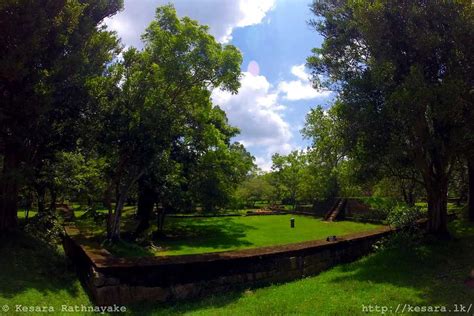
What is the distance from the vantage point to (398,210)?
539 inches

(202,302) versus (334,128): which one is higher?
(334,128)

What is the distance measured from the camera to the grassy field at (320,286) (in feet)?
25.8

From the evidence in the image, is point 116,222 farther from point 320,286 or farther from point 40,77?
point 320,286

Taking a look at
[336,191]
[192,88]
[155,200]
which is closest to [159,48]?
[192,88]

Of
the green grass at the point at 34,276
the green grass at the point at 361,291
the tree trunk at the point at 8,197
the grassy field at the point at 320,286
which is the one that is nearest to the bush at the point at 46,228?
the tree trunk at the point at 8,197

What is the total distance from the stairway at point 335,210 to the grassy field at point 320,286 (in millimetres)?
16991

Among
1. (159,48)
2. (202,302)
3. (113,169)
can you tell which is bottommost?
(202,302)

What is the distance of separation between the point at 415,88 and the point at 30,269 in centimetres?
1116

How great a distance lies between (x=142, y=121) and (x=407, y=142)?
8856 mm

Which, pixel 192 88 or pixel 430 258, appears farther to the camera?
pixel 192 88

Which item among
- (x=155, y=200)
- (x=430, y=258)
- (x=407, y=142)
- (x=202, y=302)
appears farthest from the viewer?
(x=155, y=200)

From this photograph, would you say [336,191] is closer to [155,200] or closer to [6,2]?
[155,200]

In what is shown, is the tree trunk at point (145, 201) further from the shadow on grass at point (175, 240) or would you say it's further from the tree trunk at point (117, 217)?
the tree trunk at point (117, 217)

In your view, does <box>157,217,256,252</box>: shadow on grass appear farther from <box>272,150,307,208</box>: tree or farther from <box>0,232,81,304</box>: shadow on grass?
<box>272,150,307,208</box>: tree
